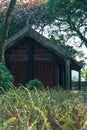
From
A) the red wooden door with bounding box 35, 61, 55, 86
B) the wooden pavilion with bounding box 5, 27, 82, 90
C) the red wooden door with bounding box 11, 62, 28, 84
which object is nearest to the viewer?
the wooden pavilion with bounding box 5, 27, 82, 90

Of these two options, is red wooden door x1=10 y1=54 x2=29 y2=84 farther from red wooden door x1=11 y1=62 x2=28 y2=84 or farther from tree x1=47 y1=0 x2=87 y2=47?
tree x1=47 y1=0 x2=87 y2=47

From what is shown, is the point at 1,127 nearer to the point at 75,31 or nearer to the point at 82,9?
the point at 82,9

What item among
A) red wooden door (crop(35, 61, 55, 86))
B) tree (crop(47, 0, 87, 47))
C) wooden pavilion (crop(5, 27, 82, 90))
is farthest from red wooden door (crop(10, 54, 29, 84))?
tree (crop(47, 0, 87, 47))

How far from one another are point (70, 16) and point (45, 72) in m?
12.2

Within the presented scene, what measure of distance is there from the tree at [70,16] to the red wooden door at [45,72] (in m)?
8.35

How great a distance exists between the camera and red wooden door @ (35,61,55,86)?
959 inches

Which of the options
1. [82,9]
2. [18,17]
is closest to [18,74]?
[82,9]

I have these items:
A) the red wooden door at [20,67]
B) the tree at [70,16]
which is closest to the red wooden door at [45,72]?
the red wooden door at [20,67]

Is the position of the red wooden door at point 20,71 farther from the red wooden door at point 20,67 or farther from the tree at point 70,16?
the tree at point 70,16

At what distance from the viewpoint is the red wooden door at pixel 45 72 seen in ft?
79.9

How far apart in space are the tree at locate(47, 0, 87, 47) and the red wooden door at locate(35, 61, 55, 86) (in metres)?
8.35

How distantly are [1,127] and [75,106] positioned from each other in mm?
1514

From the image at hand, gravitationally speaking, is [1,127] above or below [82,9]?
below

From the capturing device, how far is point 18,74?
25172 mm
